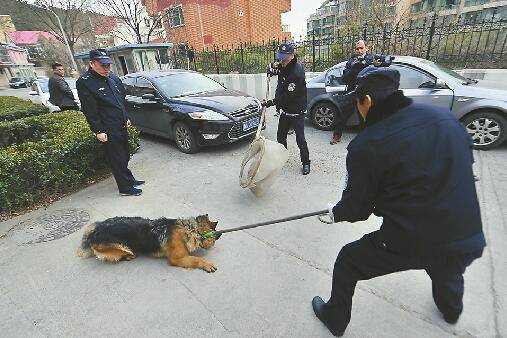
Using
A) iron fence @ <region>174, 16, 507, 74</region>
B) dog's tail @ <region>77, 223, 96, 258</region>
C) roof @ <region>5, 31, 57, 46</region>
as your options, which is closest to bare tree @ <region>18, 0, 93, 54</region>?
iron fence @ <region>174, 16, 507, 74</region>

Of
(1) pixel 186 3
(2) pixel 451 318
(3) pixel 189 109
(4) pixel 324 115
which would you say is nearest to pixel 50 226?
(3) pixel 189 109

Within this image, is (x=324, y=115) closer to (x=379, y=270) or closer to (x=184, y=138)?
(x=184, y=138)

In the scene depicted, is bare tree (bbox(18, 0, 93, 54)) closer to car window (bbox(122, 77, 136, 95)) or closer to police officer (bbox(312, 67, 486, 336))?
car window (bbox(122, 77, 136, 95))

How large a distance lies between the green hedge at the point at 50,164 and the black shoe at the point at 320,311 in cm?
398

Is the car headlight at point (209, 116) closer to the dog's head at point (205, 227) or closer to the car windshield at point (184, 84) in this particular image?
the car windshield at point (184, 84)

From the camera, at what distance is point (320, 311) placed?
2.12m

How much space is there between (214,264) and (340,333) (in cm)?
129

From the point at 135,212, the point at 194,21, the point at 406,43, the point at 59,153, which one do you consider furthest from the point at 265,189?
the point at 194,21

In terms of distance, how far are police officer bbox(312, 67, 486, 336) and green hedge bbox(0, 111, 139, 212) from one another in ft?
13.7

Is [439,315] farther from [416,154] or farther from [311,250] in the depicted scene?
[416,154]

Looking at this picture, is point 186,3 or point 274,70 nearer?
point 274,70

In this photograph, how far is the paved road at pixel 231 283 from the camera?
7.02ft

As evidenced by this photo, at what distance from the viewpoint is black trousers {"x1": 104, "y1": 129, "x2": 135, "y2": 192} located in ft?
13.0

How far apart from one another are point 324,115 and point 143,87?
4.20 meters
